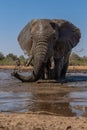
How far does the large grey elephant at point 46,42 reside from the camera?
13.2 meters

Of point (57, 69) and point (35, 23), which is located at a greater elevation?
point (35, 23)

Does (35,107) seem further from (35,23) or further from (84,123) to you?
(35,23)

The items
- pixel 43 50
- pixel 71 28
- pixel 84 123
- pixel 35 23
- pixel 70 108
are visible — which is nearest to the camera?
pixel 84 123

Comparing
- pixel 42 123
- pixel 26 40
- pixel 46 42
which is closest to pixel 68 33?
pixel 26 40

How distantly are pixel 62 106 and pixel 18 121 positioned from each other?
2225 mm

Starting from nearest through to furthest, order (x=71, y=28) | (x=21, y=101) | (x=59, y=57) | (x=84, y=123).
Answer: (x=84, y=123) < (x=21, y=101) < (x=59, y=57) < (x=71, y=28)

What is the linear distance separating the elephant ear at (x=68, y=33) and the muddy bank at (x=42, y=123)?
30.8 ft

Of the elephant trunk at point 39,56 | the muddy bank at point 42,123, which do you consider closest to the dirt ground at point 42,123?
the muddy bank at point 42,123

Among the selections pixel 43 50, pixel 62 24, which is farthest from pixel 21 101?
pixel 62 24

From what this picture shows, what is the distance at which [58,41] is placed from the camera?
14.8m

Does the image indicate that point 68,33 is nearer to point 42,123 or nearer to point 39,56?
point 39,56

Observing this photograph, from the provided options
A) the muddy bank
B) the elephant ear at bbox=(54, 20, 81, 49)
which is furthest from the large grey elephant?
the muddy bank

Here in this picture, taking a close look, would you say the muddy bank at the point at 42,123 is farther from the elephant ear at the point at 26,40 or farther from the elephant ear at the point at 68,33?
the elephant ear at the point at 68,33

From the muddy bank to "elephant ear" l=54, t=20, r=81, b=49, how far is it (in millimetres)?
9391
